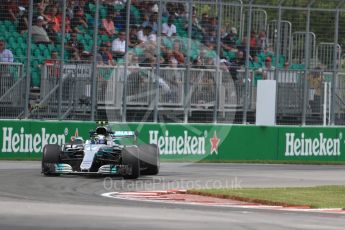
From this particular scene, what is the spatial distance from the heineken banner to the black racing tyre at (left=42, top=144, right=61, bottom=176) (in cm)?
516

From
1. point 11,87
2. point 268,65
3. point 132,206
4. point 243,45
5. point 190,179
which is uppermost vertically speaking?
point 243,45

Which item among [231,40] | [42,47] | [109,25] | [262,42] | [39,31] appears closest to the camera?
[39,31]

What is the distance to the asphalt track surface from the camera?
13.1 meters

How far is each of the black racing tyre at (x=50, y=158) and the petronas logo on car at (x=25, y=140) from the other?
5287 millimetres

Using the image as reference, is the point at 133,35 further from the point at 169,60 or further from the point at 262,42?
the point at 262,42

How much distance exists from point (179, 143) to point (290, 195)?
10.9 m

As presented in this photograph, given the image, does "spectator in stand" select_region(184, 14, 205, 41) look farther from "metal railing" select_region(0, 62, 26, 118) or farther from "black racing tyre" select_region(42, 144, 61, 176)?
"black racing tyre" select_region(42, 144, 61, 176)

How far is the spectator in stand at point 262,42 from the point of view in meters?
30.7

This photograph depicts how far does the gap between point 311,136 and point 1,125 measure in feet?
31.0

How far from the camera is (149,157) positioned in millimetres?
22891

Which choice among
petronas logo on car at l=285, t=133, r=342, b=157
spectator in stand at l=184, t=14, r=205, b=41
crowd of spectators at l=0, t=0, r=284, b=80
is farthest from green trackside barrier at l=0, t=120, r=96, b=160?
petronas logo on car at l=285, t=133, r=342, b=157

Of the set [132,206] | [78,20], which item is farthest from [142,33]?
[132,206]

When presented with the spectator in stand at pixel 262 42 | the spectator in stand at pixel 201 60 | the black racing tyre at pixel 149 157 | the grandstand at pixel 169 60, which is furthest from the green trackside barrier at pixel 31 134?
the spectator in stand at pixel 262 42

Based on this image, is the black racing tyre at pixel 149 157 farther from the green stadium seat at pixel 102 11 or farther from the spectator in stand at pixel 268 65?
the spectator in stand at pixel 268 65
